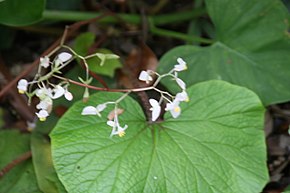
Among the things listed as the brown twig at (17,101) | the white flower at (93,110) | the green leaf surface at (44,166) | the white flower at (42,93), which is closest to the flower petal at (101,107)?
the white flower at (93,110)

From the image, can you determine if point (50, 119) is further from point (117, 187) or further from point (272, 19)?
point (272, 19)

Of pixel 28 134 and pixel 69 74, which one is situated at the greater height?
pixel 69 74

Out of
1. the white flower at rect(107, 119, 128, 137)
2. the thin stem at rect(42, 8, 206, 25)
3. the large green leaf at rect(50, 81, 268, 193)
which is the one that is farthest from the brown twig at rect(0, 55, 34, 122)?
the white flower at rect(107, 119, 128, 137)

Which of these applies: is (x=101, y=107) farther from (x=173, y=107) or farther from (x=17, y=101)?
(x=17, y=101)

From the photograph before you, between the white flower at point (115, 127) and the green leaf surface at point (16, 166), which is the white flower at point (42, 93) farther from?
the green leaf surface at point (16, 166)

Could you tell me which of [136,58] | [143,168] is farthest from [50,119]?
[143,168]

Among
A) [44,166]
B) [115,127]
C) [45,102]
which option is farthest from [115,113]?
[44,166]

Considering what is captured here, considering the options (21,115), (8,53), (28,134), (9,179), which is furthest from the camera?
(8,53)
